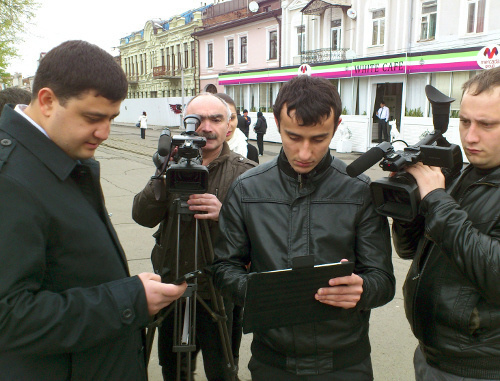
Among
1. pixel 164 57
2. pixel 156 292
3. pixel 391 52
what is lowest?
pixel 156 292

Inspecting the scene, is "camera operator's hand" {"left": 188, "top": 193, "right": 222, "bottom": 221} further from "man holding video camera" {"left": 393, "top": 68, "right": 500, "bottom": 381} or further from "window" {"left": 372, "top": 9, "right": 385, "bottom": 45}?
"window" {"left": 372, "top": 9, "right": 385, "bottom": 45}

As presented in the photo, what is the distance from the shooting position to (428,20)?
1725 centimetres

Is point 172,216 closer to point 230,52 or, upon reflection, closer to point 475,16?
point 475,16

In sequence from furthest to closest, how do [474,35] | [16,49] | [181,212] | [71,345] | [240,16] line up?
1. [240,16]
2. [16,49]
3. [474,35]
4. [181,212]
5. [71,345]

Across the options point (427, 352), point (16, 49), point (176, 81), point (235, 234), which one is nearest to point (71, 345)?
point (235, 234)

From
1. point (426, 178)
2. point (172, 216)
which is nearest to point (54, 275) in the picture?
point (172, 216)

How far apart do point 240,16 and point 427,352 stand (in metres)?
31.0

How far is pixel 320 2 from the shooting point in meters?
21.0

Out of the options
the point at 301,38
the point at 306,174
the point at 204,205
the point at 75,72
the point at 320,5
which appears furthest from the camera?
the point at 301,38

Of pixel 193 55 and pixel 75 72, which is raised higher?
pixel 193 55

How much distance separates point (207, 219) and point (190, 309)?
44cm

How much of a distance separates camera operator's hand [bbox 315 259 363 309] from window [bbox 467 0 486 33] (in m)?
17.0

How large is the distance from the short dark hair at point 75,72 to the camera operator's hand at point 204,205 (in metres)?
0.73

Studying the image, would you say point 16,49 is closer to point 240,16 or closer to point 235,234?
point 240,16
